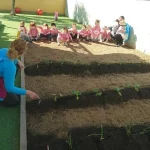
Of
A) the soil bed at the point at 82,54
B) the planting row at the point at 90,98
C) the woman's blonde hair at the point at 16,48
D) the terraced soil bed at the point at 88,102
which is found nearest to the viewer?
the terraced soil bed at the point at 88,102

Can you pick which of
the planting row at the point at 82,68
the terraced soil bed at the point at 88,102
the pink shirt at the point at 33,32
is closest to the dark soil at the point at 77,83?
the terraced soil bed at the point at 88,102

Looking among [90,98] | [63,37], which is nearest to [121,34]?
[63,37]

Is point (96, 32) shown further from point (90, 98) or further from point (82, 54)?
point (90, 98)

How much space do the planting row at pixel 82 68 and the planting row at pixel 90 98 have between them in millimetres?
1342

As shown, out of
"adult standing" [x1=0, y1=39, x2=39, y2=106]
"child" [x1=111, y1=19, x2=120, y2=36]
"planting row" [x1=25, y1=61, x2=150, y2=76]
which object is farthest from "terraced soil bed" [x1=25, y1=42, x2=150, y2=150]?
"child" [x1=111, y1=19, x2=120, y2=36]

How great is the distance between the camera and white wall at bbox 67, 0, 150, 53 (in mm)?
9000

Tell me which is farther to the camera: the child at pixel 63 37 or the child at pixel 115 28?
the child at pixel 115 28

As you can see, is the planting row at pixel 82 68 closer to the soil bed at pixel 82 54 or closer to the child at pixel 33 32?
the soil bed at pixel 82 54

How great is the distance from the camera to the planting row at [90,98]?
4.64 metres

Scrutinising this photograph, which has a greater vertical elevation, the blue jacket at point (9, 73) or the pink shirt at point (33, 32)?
the blue jacket at point (9, 73)

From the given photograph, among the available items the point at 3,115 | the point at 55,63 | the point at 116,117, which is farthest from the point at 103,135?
the point at 55,63

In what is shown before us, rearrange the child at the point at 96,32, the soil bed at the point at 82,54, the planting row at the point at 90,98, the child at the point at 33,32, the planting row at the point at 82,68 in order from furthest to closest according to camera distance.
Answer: the child at the point at 96,32 < the child at the point at 33,32 < the soil bed at the point at 82,54 < the planting row at the point at 82,68 < the planting row at the point at 90,98

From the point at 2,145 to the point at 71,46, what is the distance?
609cm

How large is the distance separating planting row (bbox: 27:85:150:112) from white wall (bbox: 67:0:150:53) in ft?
12.9
